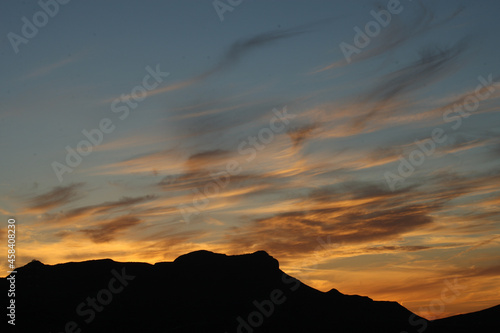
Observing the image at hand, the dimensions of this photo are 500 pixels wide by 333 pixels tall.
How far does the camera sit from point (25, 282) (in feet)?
487

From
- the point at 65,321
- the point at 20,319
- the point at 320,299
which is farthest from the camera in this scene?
the point at 320,299

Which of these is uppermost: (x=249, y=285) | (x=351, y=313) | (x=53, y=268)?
(x=53, y=268)

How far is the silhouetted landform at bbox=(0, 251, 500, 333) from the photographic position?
447 ft

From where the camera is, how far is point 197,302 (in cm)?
15912

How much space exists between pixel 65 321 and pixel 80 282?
26.8 meters

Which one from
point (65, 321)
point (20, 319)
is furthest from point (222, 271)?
point (20, 319)

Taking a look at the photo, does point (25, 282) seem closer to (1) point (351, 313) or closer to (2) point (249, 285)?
(2) point (249, 285)

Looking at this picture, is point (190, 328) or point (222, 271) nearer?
point (190, 328)

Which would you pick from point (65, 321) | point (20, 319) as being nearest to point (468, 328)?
point (65, 321)

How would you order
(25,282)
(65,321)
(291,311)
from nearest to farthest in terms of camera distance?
(65,321)
(25,282)
(291,311)

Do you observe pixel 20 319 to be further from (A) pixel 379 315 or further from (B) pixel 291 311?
(A) pixel 379 315

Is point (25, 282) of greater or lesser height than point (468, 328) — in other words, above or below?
above

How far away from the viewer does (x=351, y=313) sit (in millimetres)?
166875

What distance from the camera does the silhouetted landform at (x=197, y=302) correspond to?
447 feet
